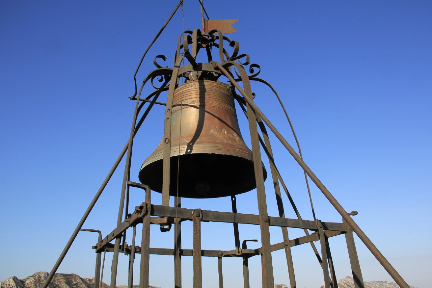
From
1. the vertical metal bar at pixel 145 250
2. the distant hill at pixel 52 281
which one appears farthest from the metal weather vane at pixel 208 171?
the distant hill at pixel 52 281

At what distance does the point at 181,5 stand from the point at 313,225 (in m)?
3.33

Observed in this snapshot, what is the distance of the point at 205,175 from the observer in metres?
5.18

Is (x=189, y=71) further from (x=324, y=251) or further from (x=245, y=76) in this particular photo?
(x=324, y=251)

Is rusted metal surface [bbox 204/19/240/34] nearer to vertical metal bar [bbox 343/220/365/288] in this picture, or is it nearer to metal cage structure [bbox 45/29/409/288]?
metal cage structure [bbox 45/29/409/288]

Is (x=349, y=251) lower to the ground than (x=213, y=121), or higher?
lower

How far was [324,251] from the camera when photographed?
4254 mm

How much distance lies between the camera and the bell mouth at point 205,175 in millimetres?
4926

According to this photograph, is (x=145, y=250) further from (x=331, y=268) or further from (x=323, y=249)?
(x=331, y=268)

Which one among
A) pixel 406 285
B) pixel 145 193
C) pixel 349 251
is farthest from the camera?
pixel 349 251

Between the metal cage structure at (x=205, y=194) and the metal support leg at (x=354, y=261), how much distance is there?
0.01 metres

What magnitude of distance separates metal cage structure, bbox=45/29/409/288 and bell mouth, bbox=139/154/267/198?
2cm

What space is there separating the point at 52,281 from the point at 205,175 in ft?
15.5

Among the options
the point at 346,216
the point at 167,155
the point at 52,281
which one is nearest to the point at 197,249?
the point at 167,155

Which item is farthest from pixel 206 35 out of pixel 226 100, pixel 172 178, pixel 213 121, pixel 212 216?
pixel 212 216
